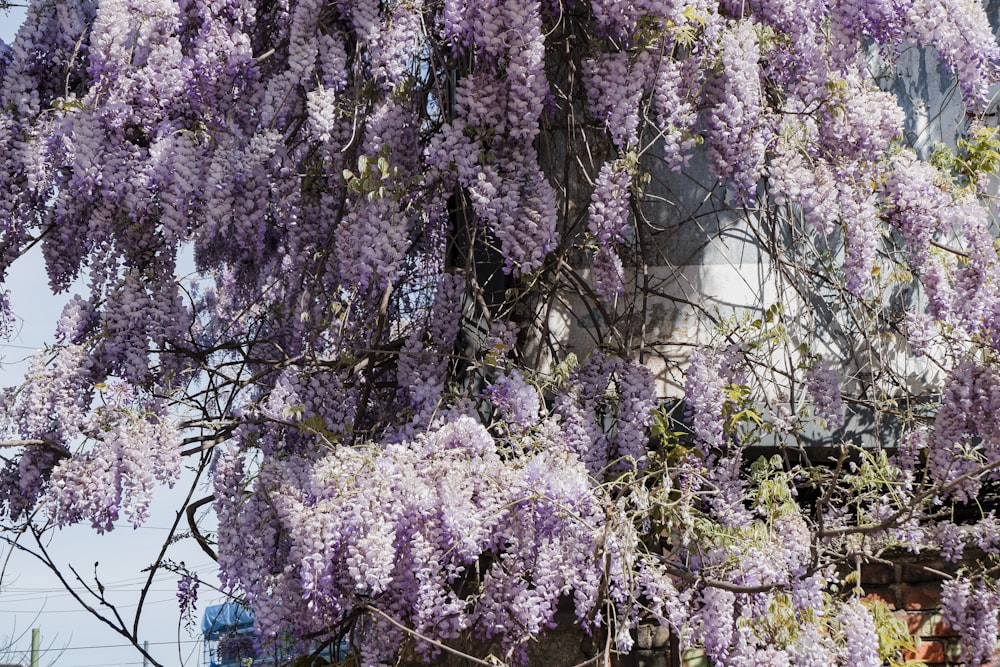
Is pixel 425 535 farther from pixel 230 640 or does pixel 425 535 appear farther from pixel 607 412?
pixel 230 640

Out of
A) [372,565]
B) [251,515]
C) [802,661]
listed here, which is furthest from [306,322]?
[802,661]

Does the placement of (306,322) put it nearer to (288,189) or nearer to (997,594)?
(288,189)

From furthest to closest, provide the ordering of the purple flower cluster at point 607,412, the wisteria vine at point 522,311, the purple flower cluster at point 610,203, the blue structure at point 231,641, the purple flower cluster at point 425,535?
1. the blue structure at point 231,641
2. the purple flower cluster at point 607,412
3. the purple flower cluster at point 610,203
4. the wisteria vine at point 522,311
5. the purple flower cluster at point 425,535

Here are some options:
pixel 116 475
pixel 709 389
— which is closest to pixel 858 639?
pixel 709 389

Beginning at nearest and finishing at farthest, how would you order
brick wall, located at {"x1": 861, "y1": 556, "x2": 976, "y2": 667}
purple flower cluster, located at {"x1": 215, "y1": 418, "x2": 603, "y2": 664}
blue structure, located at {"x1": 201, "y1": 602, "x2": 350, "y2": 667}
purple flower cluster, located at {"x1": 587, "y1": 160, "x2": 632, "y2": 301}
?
purple flower cluster, located at {"x1": 215, "y1": 418, "x2": 603, "y2": 664}
purple flower cluster, located at {"x1": 587, "y1": 160, "x2": 632, "y2": 301}
brick wall, located at {"x1": 861, "y1": 556, "x2": 976, "y2": 667}
blue structure, located at {"x1": 201, "y1": 602, "x2": 350, "y2": 667}

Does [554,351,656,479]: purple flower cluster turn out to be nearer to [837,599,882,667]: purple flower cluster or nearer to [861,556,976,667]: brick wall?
[837,599,882,667]: purple flower cluster

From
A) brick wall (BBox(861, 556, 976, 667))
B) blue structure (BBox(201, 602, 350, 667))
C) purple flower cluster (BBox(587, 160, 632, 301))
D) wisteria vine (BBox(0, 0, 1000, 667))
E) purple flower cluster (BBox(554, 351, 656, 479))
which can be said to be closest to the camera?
wisteria vine (BBox(0, 0, 1000, 667))

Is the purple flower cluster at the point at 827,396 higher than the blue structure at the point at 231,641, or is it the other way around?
the purple flower cluster at the point at 827,396

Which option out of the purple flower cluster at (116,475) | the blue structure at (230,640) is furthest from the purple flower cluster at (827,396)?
the blue structure at (230,640)

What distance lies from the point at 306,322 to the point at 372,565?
1.37 m

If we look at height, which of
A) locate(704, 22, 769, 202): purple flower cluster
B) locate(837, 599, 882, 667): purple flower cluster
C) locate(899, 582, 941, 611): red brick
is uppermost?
locate(704, 22, 769, 202): purple flower cluster

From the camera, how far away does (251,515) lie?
332cm

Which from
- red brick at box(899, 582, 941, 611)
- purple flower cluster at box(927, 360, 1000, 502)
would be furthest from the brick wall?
purple flower cluster at box(927, 360, 1000, 502)

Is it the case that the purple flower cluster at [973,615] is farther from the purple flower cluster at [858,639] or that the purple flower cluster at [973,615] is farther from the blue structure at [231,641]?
the blue structure at [231,641]
